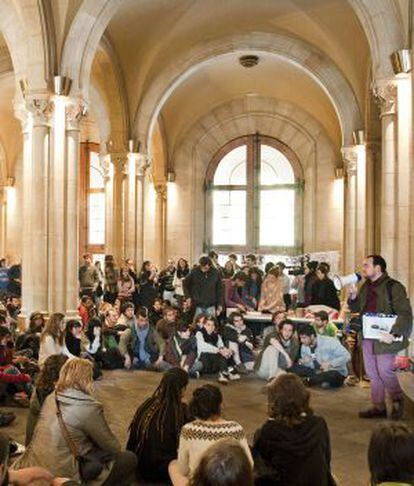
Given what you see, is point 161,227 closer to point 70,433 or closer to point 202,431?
point 70,433

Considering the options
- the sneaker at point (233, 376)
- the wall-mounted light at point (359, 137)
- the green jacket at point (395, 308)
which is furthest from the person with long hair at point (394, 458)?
the wall-mounted light at point (359, 137)

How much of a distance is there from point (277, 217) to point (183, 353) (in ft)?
42.9

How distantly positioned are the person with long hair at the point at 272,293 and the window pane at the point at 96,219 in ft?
41.1

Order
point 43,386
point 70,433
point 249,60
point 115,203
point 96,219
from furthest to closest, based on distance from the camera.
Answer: point 96,219, point 249,60, point 115,203, point 43,386, point 70,433

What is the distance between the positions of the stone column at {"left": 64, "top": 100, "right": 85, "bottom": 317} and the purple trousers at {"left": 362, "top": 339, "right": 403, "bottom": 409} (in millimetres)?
5655

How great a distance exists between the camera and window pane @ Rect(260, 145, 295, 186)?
2125 cm

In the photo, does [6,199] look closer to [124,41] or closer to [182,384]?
[124,41]

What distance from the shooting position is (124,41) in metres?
14.7

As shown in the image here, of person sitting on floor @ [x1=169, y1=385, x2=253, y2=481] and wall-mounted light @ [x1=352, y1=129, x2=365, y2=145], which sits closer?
person sitting on floor @ [x1=169, y1=385, x2=253, y2=481]

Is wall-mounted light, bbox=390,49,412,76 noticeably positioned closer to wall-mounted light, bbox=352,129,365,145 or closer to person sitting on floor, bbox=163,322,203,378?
person sitting on floor, bbox=163,322,203,378

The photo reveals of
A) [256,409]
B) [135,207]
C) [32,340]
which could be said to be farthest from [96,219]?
[256,409]

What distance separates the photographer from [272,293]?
11328 millimetres

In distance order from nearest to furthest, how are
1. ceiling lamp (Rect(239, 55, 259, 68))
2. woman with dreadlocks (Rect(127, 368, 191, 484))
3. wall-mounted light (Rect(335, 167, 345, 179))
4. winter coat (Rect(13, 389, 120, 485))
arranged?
winter coat (Rect(13, 389, 120, 485)) → woman with dreadlocks (Rect(127, 368, 191, 484)) → ceiling lamp (Rect(239, 55, 259, 68)) → wall-mounted light (Rect(335, 167, 345, 179))

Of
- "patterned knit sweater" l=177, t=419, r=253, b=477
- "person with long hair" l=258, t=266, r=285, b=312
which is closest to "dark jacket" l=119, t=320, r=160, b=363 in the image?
"person with long hair" l=258, t=266, r=285, b=312
